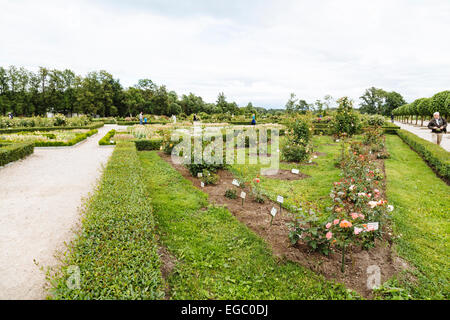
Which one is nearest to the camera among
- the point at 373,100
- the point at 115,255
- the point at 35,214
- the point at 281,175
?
the point at 115,255

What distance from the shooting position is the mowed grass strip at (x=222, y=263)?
105 inches

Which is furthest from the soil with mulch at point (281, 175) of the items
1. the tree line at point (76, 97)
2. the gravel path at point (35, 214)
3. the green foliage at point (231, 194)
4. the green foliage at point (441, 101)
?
the tree line at point (76, 97)

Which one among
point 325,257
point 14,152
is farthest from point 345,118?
point 14,152

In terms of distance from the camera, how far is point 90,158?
9617mm

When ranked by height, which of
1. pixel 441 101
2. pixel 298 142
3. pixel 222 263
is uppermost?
pixel 441 101

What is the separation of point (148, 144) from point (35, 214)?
25.0 ft

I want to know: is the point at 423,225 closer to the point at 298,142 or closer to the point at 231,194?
the point at 231,194

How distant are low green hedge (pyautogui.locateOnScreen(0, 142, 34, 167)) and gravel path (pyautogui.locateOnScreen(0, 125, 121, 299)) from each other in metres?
0.22

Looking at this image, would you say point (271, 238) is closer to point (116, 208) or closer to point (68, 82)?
point (116, 208)

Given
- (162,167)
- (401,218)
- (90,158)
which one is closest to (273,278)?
(401,218)

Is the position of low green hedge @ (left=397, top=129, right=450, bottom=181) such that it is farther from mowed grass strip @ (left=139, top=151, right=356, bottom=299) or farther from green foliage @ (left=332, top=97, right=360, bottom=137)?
mowed grass strip @ (left=139, top=151, right=356, bottom=299)

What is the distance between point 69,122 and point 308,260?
24.1 meters

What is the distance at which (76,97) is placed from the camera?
43344mm

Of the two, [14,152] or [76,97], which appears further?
[76,97]
